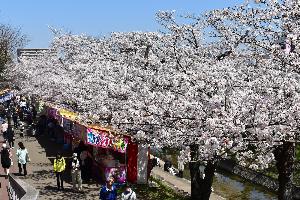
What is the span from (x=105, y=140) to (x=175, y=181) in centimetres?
613

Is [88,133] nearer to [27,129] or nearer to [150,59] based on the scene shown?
[150,59]

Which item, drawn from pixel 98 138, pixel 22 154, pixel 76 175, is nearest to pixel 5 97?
pixel 22 154

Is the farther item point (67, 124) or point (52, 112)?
point (52, 112)

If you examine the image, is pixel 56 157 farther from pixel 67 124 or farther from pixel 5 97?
pixel 5 97

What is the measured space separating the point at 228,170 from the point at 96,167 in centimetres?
1100

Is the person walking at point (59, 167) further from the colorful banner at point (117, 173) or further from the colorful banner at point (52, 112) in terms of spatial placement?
the colorful banner at point (52, 112)

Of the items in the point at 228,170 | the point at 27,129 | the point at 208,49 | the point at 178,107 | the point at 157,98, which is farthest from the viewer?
the point at 27,129

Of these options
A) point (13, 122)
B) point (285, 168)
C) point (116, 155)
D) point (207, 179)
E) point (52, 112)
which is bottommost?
point (207, 179)

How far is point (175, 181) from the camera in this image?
25094 mm

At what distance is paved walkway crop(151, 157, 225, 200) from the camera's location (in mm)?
22995

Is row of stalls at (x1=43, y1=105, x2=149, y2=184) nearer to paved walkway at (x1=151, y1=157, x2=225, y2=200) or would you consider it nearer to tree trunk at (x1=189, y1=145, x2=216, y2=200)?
tree trunk at (x1=189, y1=145, x2=216, y2=200)

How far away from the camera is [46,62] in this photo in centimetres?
4944

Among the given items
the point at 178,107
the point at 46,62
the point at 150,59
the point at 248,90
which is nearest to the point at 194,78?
the point at 178,107

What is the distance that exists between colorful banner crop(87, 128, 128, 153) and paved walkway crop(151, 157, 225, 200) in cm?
453
